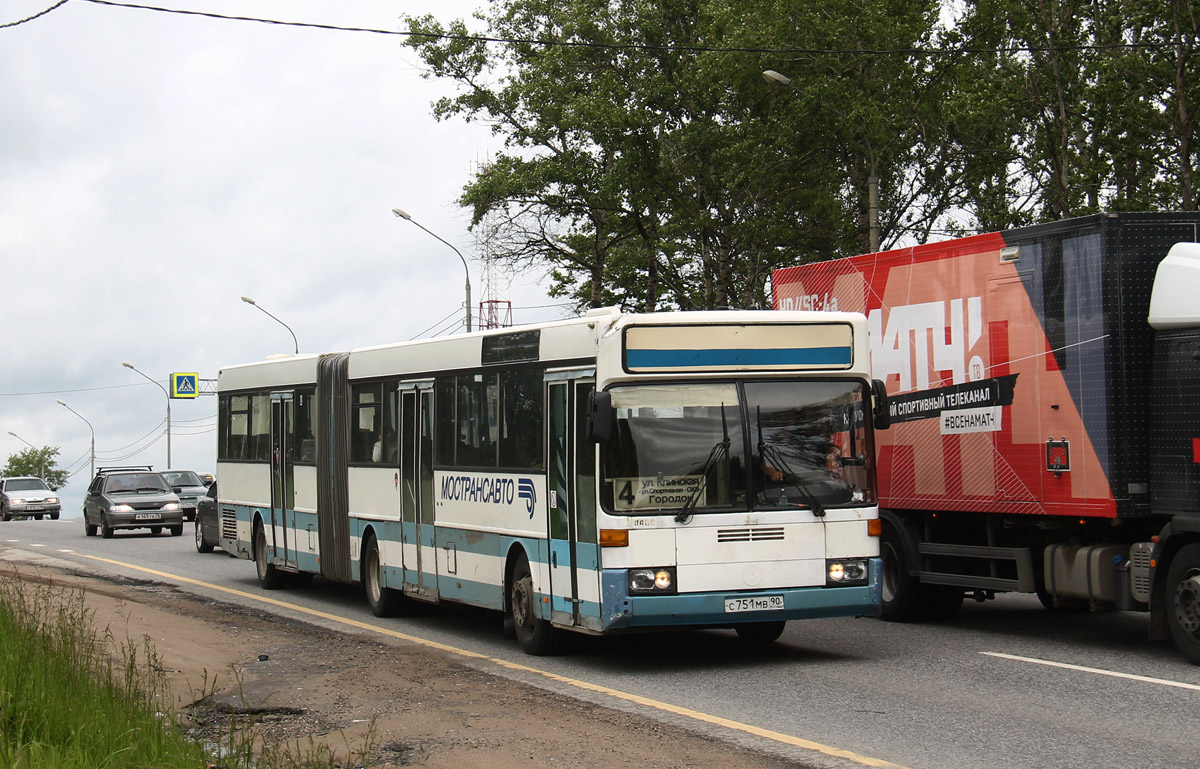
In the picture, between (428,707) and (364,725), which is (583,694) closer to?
(428,707)

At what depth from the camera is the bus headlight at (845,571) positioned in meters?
11.3

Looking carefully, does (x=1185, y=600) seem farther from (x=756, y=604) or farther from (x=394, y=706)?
(x=394, y=706)

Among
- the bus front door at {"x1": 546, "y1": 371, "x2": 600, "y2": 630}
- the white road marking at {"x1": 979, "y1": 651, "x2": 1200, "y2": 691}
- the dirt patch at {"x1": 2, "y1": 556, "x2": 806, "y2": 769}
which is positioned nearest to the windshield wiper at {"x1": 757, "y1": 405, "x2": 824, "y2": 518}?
the bus front door at {"x1": 546, "y1": 371, "x2": 600, "y2": 630}

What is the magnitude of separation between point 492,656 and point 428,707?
300 centimetres

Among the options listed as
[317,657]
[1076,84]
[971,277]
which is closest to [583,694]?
[317,657]

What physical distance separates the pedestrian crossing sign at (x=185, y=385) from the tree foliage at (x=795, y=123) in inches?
1129

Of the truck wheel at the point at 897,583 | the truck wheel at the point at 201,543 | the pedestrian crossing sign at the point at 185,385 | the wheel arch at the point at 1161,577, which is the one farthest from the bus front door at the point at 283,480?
the pedestrian crossing sign at the point at 185,385

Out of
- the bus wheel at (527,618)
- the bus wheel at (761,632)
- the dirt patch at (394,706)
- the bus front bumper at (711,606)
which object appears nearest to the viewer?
the dirt patch at (394,706)

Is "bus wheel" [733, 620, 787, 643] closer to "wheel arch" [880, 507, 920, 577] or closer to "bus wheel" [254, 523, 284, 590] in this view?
"wheel arch" [880, 507, 920, 577]

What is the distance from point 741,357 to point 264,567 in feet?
34.5

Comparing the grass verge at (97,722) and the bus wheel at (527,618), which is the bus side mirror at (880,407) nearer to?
the bus wheel at (527,618)

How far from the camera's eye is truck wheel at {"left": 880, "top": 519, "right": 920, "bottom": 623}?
14398 millimetres

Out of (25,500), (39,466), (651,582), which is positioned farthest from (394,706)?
(39,466)

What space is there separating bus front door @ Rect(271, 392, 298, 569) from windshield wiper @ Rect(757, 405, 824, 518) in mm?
8939
